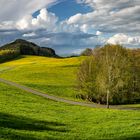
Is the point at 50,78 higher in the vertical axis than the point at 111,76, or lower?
lower

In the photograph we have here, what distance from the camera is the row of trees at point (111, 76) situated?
73.1m

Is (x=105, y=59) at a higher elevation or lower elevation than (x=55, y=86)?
higher

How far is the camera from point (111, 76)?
71.8 meters

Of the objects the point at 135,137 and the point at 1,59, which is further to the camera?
the point at 1,59

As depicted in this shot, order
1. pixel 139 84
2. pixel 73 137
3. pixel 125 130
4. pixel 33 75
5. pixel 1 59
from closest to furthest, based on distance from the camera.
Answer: pixel 73 137 → pixel 125 130 → pixel 139 84 → pixel 33 75 → pixel 1 59

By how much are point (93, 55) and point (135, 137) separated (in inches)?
2409

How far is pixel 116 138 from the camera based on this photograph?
1011 inches

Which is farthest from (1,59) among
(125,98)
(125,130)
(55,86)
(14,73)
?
(125,130)

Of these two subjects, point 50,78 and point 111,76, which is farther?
point 50,78

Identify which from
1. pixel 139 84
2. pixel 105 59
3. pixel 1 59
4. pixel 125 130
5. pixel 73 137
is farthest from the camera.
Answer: pixel 1 59

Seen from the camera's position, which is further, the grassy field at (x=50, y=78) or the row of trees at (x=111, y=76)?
the grassy field at (x=50, y=78)

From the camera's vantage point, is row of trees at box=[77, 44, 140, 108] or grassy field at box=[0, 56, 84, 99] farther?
grassy field at box=[0, 56, 84, 99]

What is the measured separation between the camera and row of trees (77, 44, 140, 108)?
73125mm

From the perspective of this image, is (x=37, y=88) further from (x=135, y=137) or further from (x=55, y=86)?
(x=135, y=137)
